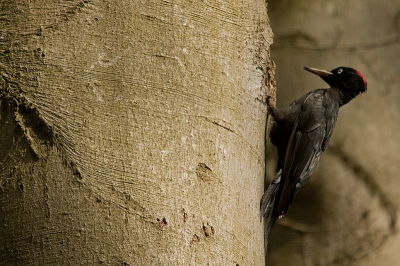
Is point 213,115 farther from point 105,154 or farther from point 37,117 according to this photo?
point 37,117

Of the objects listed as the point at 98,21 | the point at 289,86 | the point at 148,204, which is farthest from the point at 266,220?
the point at 289,86

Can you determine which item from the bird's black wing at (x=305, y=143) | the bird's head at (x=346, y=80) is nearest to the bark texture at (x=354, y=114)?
the bird's head at (x=346, y=80)

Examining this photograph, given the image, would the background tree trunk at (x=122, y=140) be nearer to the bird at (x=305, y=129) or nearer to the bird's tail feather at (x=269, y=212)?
the bird's tail feather at (x=269, y=212)

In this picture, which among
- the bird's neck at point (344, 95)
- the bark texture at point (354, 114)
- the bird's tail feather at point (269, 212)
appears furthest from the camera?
the bark texture at point (354, 114)

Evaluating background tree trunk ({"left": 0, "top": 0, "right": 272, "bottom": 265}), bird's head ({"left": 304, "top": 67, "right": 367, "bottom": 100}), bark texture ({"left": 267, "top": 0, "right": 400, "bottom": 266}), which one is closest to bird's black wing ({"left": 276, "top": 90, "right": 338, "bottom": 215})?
bird's head ({"left": 304, "top": 67, "right": 367, "bottom": 100})

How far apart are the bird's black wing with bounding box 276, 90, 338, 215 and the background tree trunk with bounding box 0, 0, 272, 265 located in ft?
4.10

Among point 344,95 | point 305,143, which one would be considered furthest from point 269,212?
point 344,95

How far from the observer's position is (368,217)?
18.6 ft

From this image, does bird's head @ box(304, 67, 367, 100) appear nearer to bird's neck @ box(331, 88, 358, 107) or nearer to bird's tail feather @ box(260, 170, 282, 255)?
bird's neck @ box(331, 88, 358, 107)

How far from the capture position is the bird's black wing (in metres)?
3.93

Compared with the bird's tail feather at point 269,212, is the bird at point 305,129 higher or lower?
lower

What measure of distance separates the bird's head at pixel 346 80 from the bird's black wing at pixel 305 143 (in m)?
0.34

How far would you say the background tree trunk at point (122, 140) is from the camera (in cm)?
218

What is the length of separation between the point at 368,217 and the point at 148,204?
3.88m
